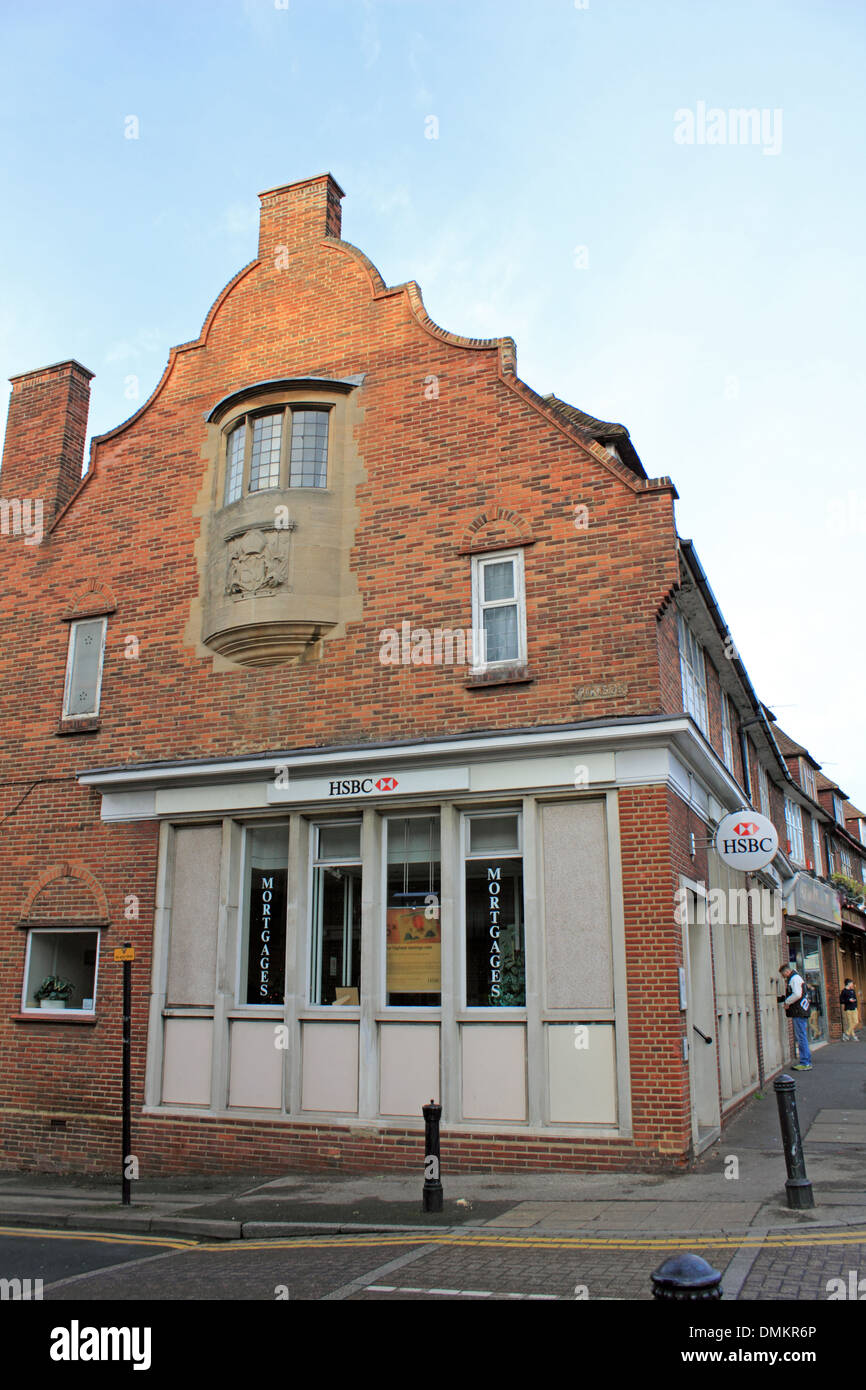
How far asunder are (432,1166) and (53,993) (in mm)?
7284

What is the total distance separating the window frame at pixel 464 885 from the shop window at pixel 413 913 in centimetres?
29

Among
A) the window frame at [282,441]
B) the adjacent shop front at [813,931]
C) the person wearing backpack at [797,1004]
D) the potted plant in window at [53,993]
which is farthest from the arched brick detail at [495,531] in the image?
the adjacent shop front at [813,931]

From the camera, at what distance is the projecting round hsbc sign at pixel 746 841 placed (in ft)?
41.4

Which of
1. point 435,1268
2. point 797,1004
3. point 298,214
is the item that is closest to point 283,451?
point 298,214

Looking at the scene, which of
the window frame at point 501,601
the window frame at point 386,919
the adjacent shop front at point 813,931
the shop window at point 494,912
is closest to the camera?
the shop window at point 494,912

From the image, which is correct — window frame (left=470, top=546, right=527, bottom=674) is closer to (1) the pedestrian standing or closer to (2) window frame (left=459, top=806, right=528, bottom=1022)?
(2) window frame (left=459, top=806, right=528, bottom=1022)

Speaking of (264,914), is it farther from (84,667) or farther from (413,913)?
(84,667)

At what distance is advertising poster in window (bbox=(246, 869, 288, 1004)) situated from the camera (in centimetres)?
1291

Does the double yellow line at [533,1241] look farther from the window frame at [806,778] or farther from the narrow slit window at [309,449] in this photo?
the window frame at [806,778]

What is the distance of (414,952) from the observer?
477 inches

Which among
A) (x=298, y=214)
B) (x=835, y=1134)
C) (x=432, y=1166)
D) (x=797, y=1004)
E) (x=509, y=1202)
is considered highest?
(x=298, y=214)

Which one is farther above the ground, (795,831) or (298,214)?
(298,214)

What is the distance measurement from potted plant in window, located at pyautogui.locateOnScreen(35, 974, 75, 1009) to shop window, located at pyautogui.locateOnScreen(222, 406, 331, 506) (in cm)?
687
